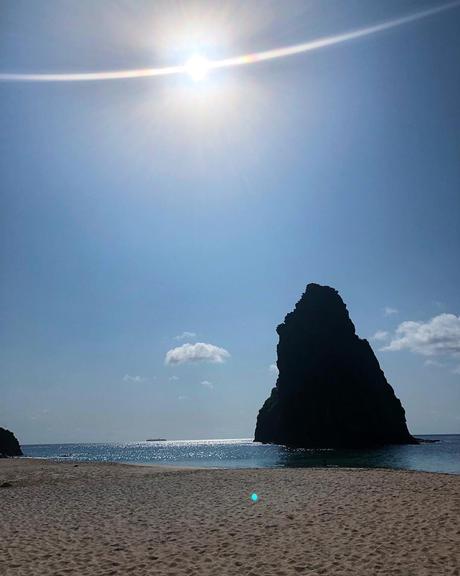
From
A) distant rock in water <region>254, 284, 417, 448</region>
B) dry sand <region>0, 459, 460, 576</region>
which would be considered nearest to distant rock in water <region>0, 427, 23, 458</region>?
distant rock in water <region>254, 284, 417, 448</region>

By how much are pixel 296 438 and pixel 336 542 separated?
485 feet

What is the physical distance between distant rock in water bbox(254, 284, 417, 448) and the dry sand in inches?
5054

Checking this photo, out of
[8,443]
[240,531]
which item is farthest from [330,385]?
[240,531]

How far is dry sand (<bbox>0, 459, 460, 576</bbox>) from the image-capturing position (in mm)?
10758

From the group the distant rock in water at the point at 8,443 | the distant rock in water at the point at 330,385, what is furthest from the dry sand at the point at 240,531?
the distant rock in water at the point at 8,443

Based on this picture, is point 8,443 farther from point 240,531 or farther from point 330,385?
point 240,531

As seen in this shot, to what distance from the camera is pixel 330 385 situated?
497 feet

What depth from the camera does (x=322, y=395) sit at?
151500 millimetres

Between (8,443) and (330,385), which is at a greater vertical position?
(330,385)

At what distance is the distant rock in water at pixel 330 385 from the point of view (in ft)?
479

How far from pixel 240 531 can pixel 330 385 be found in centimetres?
14384

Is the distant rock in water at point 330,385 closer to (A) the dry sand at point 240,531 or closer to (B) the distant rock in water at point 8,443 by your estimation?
(B) the distant rock in water at point 8,443

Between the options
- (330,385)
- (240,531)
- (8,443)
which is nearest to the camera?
(240,531)

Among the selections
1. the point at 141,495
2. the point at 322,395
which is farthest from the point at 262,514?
the point at 322,395
